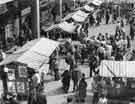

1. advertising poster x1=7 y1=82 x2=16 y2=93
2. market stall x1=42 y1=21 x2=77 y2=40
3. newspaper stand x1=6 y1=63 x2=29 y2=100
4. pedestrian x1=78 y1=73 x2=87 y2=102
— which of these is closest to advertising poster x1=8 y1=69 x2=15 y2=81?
newspaper stand x1=6 y1=63 x2=29 y2=100

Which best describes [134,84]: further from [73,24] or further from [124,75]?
[73,24]

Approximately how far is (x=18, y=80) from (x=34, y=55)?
158 centimetres

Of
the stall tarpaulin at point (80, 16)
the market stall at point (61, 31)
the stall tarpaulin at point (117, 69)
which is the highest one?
the stall tarpaulin at point (80, 16)

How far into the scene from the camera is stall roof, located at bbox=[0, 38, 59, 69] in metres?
18.0

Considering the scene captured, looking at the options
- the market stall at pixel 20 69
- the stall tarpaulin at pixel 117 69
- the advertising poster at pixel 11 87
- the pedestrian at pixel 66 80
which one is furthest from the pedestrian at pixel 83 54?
the advertising poster at pixel 11 87

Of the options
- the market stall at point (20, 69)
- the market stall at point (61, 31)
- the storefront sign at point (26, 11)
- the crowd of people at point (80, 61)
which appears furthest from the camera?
the storefront sign at point (26, 11)

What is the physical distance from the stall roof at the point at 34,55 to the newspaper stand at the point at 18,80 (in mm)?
295

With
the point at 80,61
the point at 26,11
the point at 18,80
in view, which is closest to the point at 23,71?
the point at 18,80

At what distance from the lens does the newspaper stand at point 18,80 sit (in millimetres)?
17844

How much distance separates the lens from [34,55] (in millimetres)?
18891

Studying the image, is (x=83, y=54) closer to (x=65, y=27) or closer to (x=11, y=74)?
(x=65, y=27)

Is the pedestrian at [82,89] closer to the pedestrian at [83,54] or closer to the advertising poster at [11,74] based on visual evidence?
the advertising poster at [11,74]

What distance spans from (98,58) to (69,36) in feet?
25.5

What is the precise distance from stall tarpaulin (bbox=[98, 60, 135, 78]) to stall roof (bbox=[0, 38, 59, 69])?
2.88m
